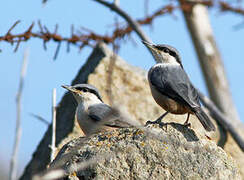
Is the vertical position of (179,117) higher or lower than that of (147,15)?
lower

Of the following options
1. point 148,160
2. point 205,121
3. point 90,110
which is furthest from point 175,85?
point 148,160

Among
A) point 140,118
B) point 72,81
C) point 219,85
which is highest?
point 72,81

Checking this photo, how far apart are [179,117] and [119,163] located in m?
3.44

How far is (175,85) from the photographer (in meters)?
6.48

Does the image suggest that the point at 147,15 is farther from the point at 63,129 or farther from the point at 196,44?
the point at 196,44

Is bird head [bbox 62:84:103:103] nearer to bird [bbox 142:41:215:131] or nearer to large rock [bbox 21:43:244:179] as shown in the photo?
large rock [bbox 21:43:244:179]

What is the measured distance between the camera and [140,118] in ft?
27.2

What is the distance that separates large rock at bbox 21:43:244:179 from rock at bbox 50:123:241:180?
9.55ft

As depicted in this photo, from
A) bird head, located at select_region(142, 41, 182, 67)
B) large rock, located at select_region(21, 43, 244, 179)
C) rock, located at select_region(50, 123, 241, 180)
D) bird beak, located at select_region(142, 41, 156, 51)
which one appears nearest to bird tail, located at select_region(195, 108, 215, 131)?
rock, located at select_region(50, 123, 241, 180)

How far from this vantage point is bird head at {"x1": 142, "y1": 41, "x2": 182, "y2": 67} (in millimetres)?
7477

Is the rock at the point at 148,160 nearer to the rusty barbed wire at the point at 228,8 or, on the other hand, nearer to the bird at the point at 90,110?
the bird at the point at 90,110

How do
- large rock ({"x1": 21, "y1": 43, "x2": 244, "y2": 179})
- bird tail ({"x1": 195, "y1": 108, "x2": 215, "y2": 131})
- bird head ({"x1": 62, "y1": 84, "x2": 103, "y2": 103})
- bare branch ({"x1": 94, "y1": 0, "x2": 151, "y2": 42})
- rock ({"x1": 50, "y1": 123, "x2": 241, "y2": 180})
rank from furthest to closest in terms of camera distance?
1. large rock ({"x1": 21, "y1": 43, "x2": 244, "y2": 179})
2. bare branch ({"x1": 94, "y1": 0, "x2": 151, "y2": 42})
3. bird head ({"x1": 62, "y1": 84, "x2": 103, "y2": 103})
4. bird tail ({"x1": 195, "y1": 108, "x2": 215, "y2": 131})
5. rock ({"x1": 50, "y1": 123, "x2": 241, "y2": 180})

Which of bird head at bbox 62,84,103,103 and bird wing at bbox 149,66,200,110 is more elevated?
bird head at bbox 62,84,103,103

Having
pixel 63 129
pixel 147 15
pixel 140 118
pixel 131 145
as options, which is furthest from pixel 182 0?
pixel 131 145
